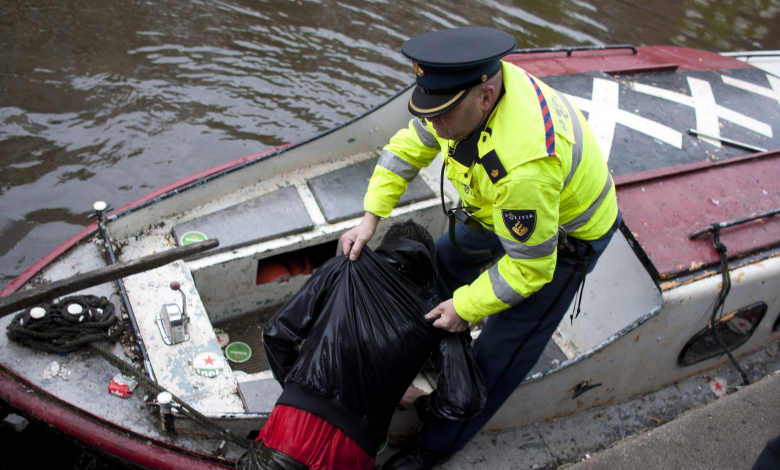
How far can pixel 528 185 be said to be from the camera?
6.34 feet

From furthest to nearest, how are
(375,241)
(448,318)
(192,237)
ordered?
(375,241)
(192,237)
(448,318)

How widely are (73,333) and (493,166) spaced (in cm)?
203

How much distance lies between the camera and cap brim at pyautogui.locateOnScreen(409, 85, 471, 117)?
6.44ft

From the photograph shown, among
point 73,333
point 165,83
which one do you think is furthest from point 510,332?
point 165,83

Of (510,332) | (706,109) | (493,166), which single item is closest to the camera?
(493,166)

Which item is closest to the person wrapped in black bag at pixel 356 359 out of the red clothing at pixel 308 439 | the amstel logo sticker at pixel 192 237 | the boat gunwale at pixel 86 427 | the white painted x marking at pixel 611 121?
the red clothing at pixel 308 439

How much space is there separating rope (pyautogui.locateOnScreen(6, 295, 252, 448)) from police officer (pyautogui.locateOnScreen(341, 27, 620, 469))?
1.09m

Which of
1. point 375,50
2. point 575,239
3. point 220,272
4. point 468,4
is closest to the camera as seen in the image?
point 575,239

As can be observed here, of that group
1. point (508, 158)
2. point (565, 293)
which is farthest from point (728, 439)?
point (508, 158)

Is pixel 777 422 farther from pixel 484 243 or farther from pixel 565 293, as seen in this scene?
pixel 484 243

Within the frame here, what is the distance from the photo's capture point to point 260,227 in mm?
3457

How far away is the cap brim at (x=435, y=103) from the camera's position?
1.96 metres

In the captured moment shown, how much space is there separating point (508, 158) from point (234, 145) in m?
4.14

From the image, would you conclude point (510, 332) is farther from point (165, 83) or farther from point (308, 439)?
point (165, 83)
